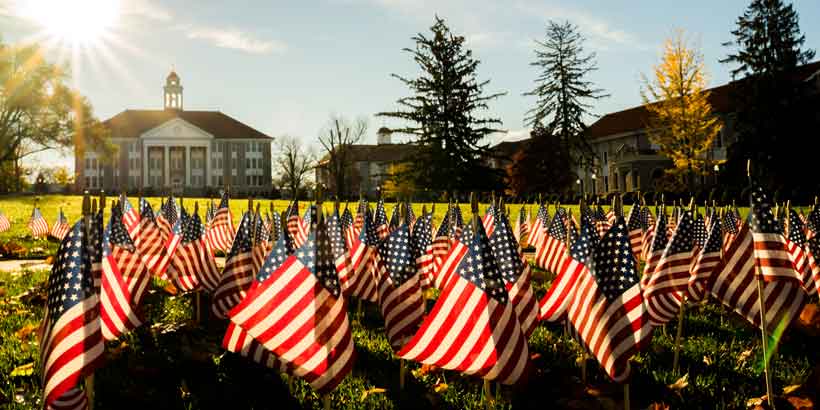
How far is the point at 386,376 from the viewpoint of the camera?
4480 mm

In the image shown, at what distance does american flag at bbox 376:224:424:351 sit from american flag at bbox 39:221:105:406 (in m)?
2.03

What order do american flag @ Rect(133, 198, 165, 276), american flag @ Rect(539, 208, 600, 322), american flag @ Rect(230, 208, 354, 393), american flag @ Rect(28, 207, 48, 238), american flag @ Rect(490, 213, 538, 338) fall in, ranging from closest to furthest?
american flag @ Rect(230, 208, 354, 393), american flag @ Rect(539, 208, 600, 322), american flag @ Rect(490, 213, 538, 338), american flag @ Rect(133, 198, 165, 276), american flag @ Rect(28, 207, 48, 238)

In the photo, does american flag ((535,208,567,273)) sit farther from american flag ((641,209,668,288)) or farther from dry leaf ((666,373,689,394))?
dry leaf ((666,373,689,394))

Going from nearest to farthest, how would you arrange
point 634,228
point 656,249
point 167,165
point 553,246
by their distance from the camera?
1. point 656,249
2. point 553,246
3. point 634,228
4. point 167,165

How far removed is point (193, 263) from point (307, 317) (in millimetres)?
3369

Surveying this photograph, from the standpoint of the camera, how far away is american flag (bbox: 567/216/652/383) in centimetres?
376

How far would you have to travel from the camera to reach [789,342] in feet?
17.4

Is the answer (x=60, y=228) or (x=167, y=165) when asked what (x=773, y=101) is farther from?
(x=167, y=165)

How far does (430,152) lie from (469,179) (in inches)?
117

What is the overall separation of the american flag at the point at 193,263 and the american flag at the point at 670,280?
13.6 feet

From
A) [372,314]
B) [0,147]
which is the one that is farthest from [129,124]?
[372,314]

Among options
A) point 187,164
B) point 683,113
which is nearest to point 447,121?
point 683,113

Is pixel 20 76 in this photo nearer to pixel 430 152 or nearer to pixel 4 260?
pixel 430 152

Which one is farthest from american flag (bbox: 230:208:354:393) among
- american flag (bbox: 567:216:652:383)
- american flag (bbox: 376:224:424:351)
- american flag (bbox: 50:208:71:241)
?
american flag (bbox: 50:208:71:241)
